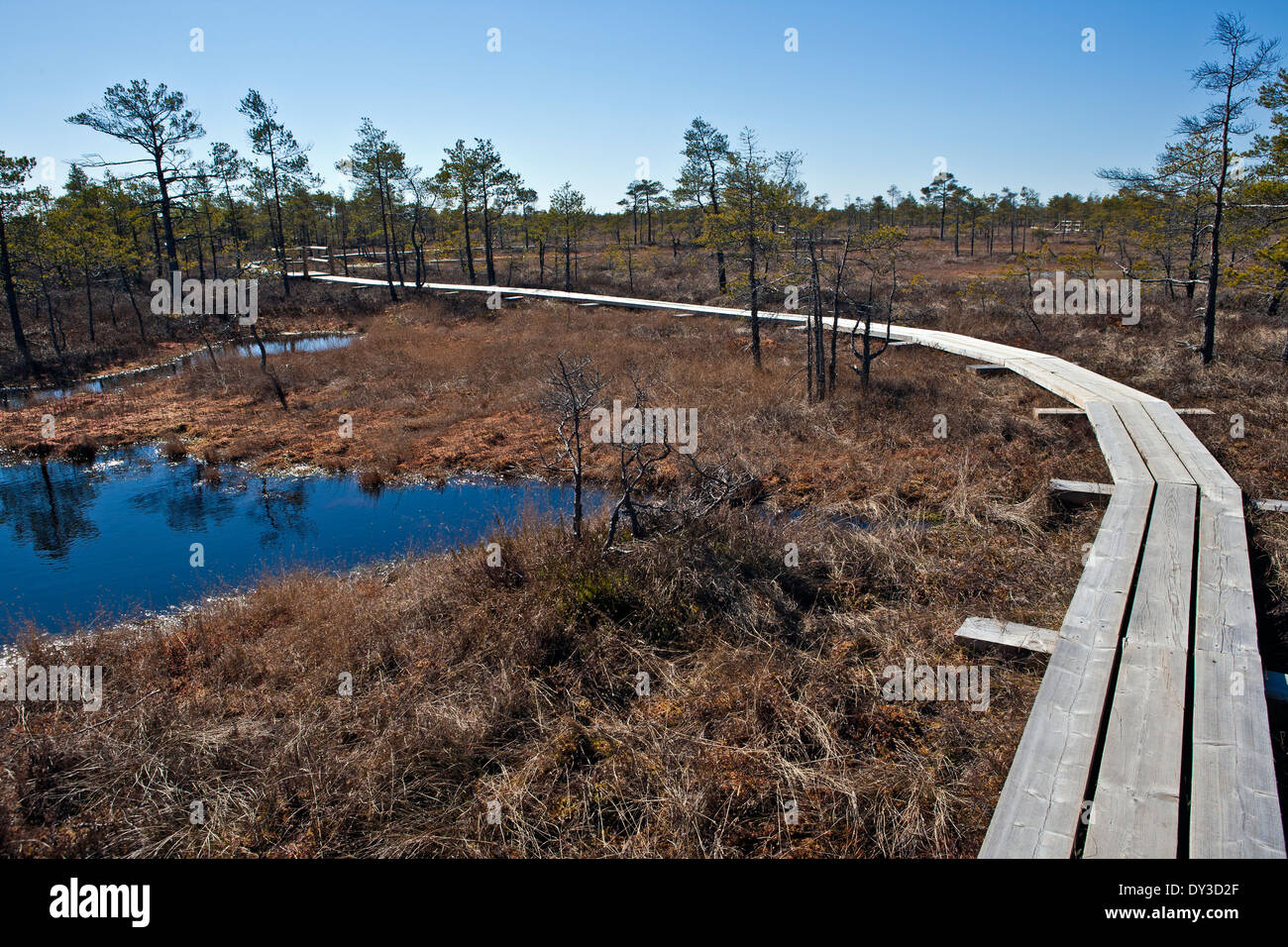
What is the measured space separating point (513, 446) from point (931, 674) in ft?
34.6

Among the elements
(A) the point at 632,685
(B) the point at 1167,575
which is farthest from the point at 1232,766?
(A) the point at 632,685

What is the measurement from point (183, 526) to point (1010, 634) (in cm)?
1220

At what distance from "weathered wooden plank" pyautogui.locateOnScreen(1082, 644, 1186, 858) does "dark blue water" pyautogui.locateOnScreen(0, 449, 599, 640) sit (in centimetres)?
621

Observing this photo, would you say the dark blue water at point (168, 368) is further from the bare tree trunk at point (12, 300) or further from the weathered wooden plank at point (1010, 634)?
the weathered wooden plank at point (1010, 634)

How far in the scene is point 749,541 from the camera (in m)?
7.66

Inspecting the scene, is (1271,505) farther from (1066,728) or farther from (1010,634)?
(1066,728)

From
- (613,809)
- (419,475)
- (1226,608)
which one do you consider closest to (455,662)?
(613,809)

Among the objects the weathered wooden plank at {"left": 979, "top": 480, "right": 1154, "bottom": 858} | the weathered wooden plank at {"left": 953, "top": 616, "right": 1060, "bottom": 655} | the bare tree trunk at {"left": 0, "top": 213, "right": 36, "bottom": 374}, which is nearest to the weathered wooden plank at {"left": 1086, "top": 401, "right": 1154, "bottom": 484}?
the weathered wooden plank at {"left": 979, "top": 480, "right": 1154, "bottom": 858}

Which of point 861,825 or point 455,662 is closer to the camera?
point 861,825

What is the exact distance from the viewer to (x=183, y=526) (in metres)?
11.3

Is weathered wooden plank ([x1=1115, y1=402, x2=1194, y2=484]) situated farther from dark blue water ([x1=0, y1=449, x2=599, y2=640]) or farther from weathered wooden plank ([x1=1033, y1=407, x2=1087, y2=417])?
dark blue water ([x1=0, y1=449, x2=599, y2=640])

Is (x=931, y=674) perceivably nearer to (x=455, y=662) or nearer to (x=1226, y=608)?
(x=1226, y=608)

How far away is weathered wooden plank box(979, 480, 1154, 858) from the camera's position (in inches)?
124
